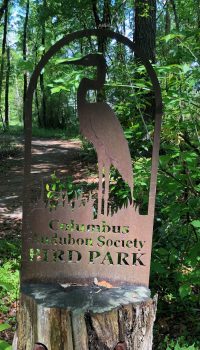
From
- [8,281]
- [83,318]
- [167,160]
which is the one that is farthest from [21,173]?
[83,318]

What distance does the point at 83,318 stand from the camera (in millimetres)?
1837

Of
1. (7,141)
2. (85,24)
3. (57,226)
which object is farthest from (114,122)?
(7,141)

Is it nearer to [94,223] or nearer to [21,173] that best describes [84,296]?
[94,223]

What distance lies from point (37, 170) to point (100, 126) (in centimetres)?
777

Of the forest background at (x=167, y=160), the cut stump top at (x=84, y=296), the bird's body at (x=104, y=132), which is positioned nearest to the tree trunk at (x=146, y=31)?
the forest background at (x=167, y=160)

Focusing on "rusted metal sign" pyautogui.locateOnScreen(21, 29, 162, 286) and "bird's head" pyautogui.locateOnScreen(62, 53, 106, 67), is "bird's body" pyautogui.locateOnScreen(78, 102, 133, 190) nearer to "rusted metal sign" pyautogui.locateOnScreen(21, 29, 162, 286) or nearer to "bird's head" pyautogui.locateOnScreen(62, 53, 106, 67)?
"rusted metal sign" pyautogui.locateOnScreen(21, 29, 162, 286)

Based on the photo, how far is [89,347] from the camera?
1881mm

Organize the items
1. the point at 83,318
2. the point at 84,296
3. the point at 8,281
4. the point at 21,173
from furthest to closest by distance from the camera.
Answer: the point at 21,173 → the point at 8,281 → the point at 84,296 → the point at 83,318

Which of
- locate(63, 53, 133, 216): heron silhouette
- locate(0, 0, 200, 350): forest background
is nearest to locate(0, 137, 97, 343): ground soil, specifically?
locate(0, 0, 200, 350): forest background

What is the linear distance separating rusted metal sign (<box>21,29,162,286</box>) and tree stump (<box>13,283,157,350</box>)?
0.10 metres

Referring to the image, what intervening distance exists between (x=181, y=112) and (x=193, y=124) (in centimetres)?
15

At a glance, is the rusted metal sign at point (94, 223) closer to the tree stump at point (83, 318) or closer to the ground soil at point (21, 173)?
the tree stump at point (83, 318)

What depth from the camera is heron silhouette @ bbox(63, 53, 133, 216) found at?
2.05 meters

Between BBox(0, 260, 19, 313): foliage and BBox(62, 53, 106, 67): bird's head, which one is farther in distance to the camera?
BBox(0, 260, 19, 313): foliage
